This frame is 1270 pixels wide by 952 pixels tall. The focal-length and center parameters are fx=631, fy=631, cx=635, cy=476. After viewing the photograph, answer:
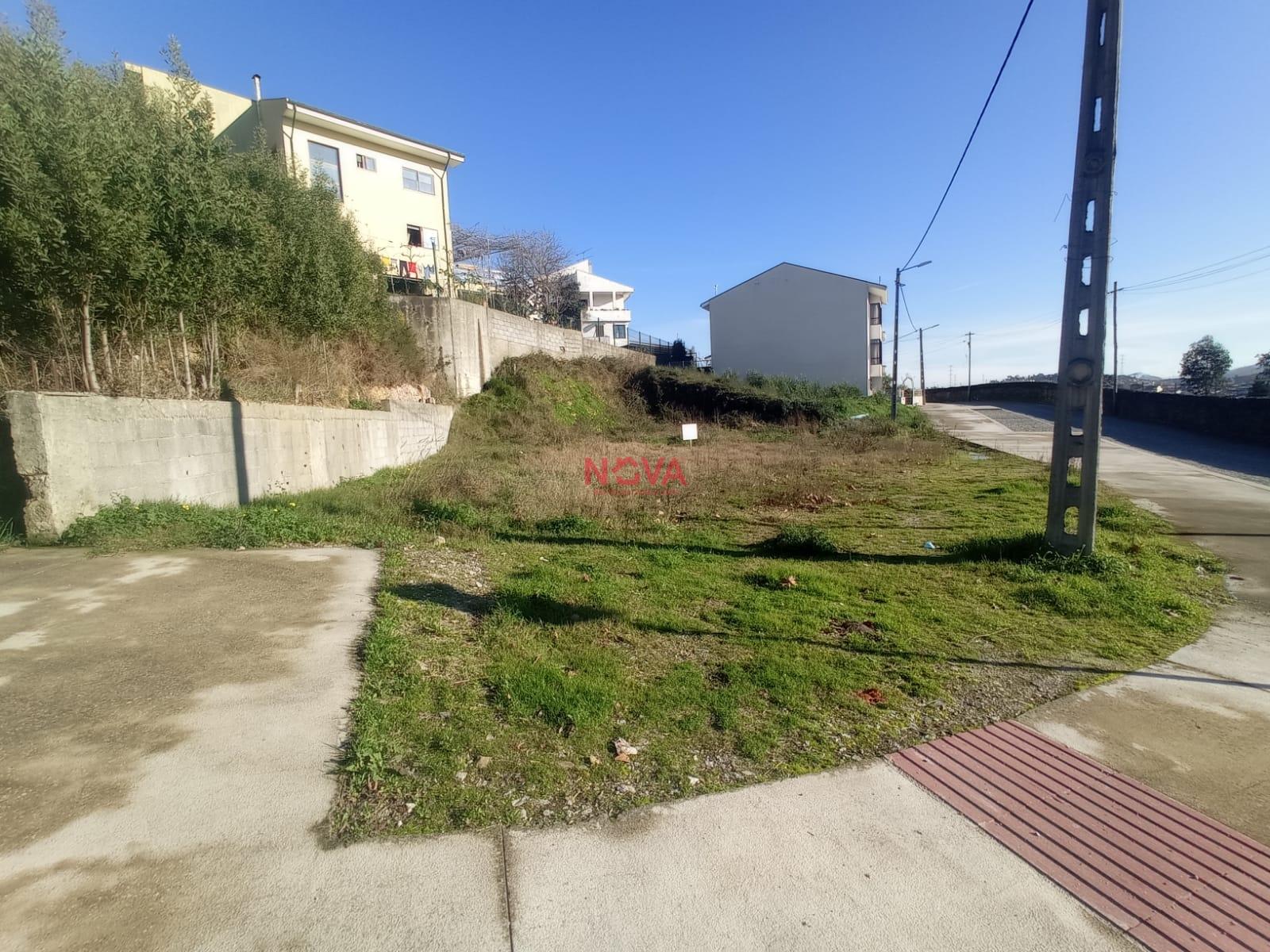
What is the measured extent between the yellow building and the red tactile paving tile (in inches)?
908

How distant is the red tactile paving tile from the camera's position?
2.18m

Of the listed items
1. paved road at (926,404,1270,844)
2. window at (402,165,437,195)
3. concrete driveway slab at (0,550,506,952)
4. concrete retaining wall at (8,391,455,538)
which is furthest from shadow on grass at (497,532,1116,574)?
window at (402,165,437,195)

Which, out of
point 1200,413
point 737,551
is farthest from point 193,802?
point 1200,413

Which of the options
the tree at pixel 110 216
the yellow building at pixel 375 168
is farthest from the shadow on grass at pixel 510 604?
the yellow building at pixel 375 168

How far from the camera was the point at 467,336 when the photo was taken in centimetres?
2291

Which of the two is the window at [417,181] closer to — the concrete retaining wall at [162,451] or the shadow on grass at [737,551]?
the concrete retaining wall at [162,451]

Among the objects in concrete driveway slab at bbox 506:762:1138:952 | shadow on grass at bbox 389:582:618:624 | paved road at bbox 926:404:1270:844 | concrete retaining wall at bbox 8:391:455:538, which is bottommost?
paved road at bbox 926:404:1270:844

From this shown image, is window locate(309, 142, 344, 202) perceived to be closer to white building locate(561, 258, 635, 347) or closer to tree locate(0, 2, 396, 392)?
tree locate(0, 2, 396, 392)

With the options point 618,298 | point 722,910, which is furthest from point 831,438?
point 618,298

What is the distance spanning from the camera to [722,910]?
2.17 meters

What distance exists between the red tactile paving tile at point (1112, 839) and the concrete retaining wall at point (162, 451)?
7.82 m

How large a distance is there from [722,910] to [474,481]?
8.88 meters

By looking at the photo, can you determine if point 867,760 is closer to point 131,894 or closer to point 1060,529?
point 131,894

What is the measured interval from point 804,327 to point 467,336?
28145 mm
